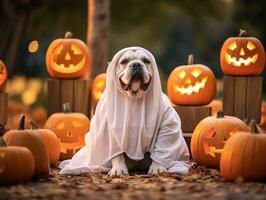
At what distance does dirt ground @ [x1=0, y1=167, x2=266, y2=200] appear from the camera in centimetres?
547

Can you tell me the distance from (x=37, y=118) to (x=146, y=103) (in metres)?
6.45

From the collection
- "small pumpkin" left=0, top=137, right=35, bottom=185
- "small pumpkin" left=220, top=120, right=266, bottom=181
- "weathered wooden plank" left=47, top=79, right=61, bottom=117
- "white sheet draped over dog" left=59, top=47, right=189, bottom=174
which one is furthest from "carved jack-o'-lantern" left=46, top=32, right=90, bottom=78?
"small pumpkin" left=220, top=120, right=266, bottom=181

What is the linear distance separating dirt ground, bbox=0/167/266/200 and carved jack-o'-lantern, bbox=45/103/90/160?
46.9 inches

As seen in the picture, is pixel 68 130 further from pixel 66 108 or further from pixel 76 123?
pixel 66 108

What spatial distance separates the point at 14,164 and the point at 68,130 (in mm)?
1997

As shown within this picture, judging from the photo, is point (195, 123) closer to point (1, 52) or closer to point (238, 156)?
point (238, 156)

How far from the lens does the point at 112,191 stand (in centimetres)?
575

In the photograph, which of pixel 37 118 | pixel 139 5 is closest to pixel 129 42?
pixel 139 5

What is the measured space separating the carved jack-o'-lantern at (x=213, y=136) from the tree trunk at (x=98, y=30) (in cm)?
381

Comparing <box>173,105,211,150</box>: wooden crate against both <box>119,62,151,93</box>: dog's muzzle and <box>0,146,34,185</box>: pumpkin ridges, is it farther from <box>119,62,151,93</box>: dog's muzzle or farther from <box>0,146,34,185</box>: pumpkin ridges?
<box>0,146,34,185</box>: pumpkin ridges

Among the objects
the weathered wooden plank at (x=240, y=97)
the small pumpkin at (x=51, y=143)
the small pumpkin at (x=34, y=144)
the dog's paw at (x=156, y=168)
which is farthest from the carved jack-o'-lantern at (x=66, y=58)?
the dog's paw at (x=156, y=168)

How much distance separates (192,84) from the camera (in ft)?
27.5

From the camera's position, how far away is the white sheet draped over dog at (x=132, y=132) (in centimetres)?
698

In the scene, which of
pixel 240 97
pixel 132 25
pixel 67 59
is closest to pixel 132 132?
→ pixel 240 97
